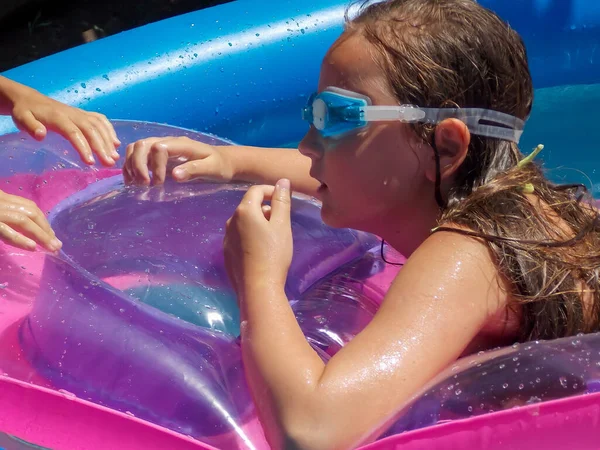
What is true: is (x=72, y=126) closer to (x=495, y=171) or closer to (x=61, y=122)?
(x=61, y=122)

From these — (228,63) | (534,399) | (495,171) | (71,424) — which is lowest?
(71,424)

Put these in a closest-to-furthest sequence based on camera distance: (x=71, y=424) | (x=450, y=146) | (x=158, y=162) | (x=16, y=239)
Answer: (x=71, y=424), (x=16, y=239), (x=450, y=146), (x=158, y=162)

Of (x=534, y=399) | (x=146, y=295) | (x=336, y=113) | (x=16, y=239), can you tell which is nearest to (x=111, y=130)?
(x=146, y=295)

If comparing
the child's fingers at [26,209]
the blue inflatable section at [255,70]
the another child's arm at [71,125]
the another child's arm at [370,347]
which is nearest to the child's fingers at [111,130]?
the another child's arm at [71,125]

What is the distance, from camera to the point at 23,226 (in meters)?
1.66

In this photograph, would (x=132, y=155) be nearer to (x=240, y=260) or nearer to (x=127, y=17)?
(x=240, y=260)

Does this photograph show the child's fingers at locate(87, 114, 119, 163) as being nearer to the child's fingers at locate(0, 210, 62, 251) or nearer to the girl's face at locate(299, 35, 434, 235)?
the child's fingers at locate(0, 210, 62, 251)

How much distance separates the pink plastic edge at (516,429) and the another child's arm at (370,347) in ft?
0.27

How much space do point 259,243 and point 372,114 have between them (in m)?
0.34

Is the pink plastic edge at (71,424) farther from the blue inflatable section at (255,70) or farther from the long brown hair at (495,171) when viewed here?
the blue inflatable section at (255,70)

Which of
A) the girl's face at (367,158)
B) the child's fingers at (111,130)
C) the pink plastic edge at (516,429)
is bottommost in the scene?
the pink plastic edge at (516,429)

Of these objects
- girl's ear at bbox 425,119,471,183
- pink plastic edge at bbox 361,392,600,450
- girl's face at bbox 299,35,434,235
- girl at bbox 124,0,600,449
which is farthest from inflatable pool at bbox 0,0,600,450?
girl's ear at bbox 425,119,471,183

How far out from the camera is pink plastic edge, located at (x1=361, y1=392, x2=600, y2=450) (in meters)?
1.35

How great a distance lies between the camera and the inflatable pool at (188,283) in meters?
1.42
